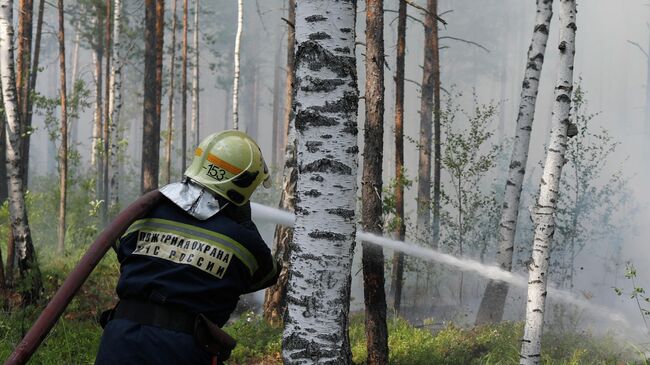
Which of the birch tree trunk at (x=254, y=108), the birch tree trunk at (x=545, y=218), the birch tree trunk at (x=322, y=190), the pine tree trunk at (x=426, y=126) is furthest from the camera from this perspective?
the birch tree trunk at (x=254, y=108)

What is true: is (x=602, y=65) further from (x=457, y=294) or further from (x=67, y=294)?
(x=67, y=294)

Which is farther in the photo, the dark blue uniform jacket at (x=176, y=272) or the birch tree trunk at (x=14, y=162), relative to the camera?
the birch tree trunk at (x=14, y=162)

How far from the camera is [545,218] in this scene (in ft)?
17.5

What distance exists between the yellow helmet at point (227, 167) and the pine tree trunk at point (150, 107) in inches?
424

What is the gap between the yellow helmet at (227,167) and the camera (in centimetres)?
296

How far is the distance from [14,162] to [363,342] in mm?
4863

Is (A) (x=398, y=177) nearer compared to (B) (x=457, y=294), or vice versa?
(A) (x=398, y=177)

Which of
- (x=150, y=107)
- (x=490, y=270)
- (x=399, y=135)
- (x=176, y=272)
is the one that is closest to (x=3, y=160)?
(x=150, y=107)

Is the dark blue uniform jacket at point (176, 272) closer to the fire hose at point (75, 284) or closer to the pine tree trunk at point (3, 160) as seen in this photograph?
the fire hose at point (75, 284)

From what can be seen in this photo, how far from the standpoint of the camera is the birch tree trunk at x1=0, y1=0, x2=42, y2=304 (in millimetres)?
7309

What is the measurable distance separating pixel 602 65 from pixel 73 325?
2976 inches

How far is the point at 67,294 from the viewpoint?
112 inches

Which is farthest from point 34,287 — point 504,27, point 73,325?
point 504,27

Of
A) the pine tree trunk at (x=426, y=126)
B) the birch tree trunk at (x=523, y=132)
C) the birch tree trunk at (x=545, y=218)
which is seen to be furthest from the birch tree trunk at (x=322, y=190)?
the pine tree trunk at (x=426, y=126)
